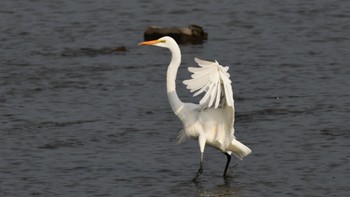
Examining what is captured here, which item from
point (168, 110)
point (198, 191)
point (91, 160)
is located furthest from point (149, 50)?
point (198, 191)

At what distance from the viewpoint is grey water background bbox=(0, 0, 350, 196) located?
42.3 ft

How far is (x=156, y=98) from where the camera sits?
57.4 ft

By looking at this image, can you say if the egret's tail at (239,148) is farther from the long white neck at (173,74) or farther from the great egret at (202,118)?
the long white neck at (173,74)

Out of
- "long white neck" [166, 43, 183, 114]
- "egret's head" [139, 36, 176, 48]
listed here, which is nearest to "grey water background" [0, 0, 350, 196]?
"long white neck" [166, 43, 183, 114]

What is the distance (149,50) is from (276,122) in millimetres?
6513

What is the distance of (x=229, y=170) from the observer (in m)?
13.3

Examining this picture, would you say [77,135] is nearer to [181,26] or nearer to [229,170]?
[229,170]

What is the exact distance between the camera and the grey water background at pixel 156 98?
12891mm

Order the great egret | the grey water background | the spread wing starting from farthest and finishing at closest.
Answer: the grey water background → the great egret → the spread wing

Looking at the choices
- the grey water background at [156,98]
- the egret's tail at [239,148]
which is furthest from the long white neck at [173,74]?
the grey water background at [156,98]

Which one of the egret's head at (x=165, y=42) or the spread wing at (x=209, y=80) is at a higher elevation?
the egret's head at (x=165, y=42)

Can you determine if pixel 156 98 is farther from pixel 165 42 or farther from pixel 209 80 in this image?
pixel 209 80

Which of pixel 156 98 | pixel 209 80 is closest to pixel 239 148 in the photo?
pixel 209 80

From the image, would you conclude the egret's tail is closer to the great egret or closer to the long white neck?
the great egret
